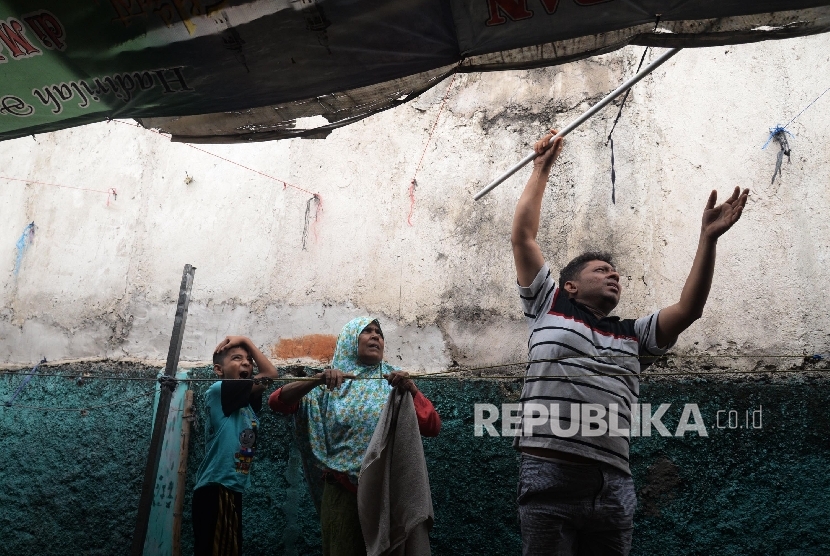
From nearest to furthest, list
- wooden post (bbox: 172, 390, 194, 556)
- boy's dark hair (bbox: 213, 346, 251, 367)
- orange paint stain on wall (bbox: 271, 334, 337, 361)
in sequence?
A: boy's dark hair (bbox: 213, 346, 251, 367) < wooden post (bbox: 172, 390, 194, 556) < orange paint stain on wall (bbox: 271, 334, 337, 361)

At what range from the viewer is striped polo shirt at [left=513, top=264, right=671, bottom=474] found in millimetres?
2713

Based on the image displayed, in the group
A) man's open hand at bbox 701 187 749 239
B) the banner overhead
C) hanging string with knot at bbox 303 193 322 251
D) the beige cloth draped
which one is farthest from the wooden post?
man's open hand at bbox 701 187 749 239

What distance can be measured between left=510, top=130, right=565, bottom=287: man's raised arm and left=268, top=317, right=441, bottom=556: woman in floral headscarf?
76 centimetres

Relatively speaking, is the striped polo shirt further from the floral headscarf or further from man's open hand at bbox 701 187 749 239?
the floral headscarf

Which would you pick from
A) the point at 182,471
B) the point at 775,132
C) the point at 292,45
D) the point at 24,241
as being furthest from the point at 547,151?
the point at 24,241

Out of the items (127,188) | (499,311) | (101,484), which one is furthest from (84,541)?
(499,311)

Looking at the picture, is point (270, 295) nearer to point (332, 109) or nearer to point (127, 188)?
point (127, 188)

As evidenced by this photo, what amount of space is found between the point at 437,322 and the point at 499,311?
39 centimetres

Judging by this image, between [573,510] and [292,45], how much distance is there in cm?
206

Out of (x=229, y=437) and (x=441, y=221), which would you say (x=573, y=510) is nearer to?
(x=229, y=437)

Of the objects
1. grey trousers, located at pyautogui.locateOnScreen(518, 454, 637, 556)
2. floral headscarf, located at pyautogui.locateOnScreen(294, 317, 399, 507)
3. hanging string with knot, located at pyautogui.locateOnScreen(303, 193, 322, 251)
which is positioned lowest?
grey trousers, located at pyautogui.locateOnScreen(518, 454, 637, 556)

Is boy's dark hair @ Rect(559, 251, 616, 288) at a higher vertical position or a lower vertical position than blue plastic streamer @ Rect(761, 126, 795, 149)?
lower

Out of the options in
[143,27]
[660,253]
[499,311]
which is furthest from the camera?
[499,311]

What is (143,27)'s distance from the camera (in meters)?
2.82
